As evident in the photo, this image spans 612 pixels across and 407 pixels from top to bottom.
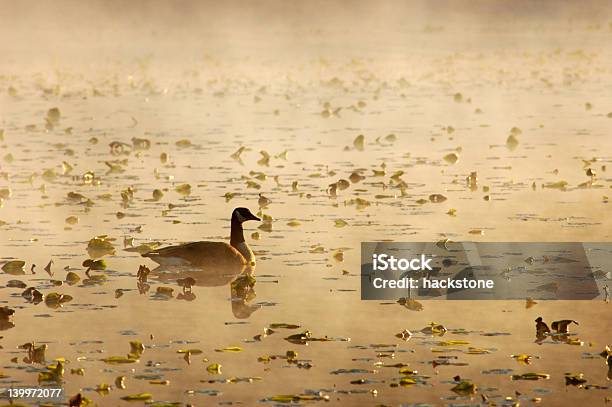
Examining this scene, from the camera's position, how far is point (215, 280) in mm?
17047

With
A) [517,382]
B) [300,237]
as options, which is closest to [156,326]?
[517,382]

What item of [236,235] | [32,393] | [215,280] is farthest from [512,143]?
[32,393]

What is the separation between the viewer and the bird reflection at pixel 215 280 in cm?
1548

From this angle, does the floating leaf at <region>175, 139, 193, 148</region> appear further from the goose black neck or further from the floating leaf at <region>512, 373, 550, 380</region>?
the floating leaf at <region>512, 373, 550, 380</region>

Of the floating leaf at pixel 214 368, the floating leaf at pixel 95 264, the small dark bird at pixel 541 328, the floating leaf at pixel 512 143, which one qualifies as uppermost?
the floating leaf at pixel 512 143

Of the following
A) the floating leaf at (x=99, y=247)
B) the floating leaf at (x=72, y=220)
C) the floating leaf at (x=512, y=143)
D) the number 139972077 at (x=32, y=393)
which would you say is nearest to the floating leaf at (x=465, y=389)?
the number 139972077 at (x=32, y=393)

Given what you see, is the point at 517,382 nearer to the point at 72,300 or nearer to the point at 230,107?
the point at 72,300

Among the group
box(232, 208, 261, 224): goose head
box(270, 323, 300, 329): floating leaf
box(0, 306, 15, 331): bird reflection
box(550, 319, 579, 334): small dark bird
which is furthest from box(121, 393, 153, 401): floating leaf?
box(232, 208, 261, 224): goose head

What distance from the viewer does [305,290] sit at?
52.5 feet

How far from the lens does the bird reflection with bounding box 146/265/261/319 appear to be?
1548 cm

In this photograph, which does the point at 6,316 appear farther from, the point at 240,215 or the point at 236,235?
the point at 240,215

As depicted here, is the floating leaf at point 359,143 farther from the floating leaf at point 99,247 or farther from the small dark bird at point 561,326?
the small dark bird at point 561,326

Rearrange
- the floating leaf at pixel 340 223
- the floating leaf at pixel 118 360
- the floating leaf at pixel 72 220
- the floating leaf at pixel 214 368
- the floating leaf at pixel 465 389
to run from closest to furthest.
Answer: the floating leaf at pixel 465 389 → the floating leaf at pixel 214 368 → the floating leaf at pixel 118 360 → the floating leaf at pixel 340 223 → the floating leaf at pixel 72 220

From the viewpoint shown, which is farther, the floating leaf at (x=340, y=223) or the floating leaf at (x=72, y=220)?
the floating leaf at (x=72, y=220)
